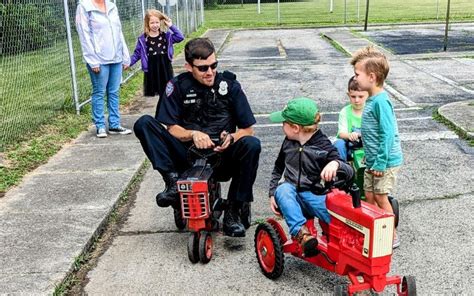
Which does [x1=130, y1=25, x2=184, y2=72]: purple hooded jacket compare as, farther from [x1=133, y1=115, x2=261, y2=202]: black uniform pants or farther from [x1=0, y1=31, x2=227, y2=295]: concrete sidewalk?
[x1=133, y1=115, x2=261, y2=202]: black uniform pants

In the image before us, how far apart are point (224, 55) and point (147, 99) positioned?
6.11 meters

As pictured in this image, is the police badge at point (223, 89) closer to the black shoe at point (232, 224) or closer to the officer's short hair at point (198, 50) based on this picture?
the officer's short hair at point (198, 50)

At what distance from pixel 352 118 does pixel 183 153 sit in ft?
4.33

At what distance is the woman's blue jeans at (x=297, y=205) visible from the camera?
3484 millimetres

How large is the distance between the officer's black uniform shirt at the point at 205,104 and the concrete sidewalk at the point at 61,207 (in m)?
1.07

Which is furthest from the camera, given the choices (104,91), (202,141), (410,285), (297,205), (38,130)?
(38,130)

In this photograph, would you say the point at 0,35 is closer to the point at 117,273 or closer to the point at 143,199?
the point at 143,199

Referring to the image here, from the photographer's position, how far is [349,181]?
3.40m

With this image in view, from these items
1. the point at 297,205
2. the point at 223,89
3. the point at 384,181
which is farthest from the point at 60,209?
the point at 384,181

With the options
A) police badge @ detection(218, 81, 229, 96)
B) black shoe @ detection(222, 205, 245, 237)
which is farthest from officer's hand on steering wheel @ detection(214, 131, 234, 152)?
black shoe @ detection(222, 205, 245, 237)

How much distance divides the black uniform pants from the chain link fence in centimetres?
327

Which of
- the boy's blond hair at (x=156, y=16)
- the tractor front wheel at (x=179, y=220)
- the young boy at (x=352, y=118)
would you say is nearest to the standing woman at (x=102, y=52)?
the boy's blond hair at (x=156, y=16)

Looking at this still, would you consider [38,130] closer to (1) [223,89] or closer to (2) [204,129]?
(2) [204,129]

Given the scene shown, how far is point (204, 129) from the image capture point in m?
4.24
